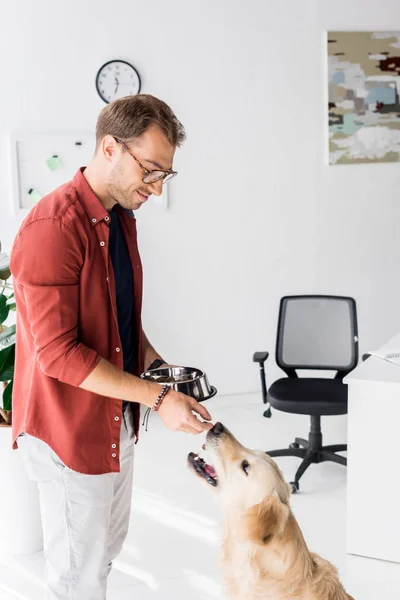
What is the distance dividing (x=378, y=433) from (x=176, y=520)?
97 cm

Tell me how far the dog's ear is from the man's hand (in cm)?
22

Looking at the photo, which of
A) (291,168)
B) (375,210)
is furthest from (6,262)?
(375,210)

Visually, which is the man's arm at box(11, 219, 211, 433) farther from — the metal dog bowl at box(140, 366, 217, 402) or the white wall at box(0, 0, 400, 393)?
the white wall at box(0, 0, 400, 393)

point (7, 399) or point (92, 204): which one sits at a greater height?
point (92, 204)

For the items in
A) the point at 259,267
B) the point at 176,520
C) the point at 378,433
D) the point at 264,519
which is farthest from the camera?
the point at 259,267

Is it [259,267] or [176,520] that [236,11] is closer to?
[259,267]

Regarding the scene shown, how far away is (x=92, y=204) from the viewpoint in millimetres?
1735

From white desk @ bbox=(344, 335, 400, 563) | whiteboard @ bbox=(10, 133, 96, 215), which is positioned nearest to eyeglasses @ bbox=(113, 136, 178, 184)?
white desk @ bbox=(344, 335, 400, 563)

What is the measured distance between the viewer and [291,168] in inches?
177

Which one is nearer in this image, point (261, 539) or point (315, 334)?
point (261, 539)

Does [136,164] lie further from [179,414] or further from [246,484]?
[246,484]

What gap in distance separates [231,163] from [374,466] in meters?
2.31

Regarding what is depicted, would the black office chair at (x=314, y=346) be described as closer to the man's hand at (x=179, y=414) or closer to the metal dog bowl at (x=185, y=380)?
the metal dog bowl at (x=185, y=380)

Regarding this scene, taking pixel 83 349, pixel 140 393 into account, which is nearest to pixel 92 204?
pixel 83 349
